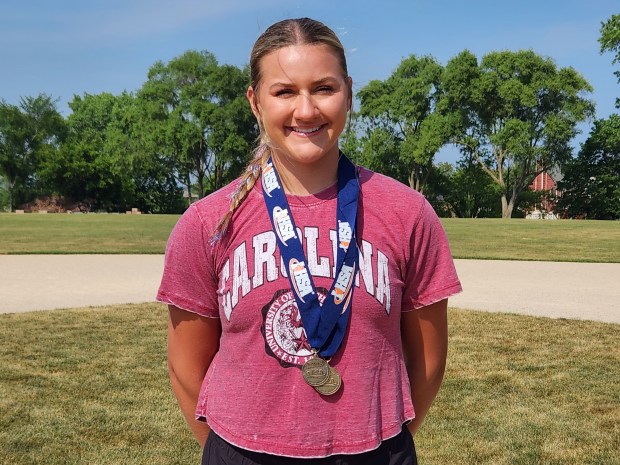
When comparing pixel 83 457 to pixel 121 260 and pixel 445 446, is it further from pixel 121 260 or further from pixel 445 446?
pixel 121 260

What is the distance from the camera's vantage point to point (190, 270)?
1687 mm

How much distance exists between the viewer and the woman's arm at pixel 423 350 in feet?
5.91

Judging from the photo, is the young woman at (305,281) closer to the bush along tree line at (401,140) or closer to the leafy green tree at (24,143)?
the bush along tree line at (401,140)

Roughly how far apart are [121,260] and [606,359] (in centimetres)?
1121

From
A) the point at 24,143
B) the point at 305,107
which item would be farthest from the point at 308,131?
the point at 24,143

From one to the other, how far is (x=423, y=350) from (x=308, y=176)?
0.56m

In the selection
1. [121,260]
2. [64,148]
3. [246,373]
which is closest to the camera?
[246,373]

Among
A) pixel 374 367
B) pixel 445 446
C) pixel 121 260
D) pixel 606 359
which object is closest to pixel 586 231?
pixel 121 260

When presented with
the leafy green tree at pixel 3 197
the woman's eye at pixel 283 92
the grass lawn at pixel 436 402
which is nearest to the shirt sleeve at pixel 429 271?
the woman's eye at pixel 283 92

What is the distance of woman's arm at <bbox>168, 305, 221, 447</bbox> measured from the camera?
1.76m

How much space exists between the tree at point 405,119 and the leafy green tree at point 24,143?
30.6 m

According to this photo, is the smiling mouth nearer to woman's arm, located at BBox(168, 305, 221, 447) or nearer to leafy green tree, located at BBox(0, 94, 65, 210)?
woman's arm, located at BBox(168, 305, 221, 447)

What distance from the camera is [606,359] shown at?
6.41 meters

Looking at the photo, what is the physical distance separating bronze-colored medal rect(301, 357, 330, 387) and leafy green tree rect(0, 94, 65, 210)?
6756 cm
